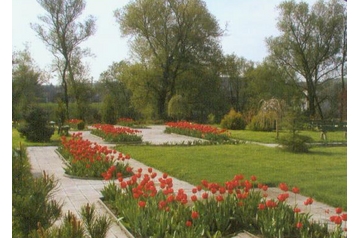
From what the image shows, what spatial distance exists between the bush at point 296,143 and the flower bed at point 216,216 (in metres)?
1.24

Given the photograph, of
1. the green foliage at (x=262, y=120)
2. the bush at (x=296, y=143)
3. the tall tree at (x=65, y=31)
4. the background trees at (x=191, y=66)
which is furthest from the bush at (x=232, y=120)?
the tall tree at (x=65, y=31)

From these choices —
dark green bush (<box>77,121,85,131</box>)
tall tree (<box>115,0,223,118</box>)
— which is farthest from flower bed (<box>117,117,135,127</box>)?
tall tree (<box>115,0,223,118</box>)

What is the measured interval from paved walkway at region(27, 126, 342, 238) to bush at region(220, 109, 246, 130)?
2.52ft

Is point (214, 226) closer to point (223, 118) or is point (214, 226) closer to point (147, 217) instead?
point (147, 217)

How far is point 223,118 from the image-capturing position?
5094 mm

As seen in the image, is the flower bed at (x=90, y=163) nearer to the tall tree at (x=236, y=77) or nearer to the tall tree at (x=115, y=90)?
the tall tree at (x=115, y=90)

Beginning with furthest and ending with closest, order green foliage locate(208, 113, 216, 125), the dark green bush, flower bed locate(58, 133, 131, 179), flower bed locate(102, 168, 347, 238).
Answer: flower bed locate(58, 133, 131, 179), the dark green bush, green foliage locate(208, 113, 216, 125), flower bed locate(102, 168, 347, 238)

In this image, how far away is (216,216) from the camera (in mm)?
4090

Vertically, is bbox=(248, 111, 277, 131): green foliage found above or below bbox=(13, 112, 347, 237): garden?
above

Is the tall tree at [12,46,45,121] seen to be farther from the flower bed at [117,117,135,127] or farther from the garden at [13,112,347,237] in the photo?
the flower bed at [117,117,135,127]

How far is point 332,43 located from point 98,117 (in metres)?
2.89

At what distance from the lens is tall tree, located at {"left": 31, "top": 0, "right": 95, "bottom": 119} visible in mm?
5004

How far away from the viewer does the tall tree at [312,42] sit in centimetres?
434

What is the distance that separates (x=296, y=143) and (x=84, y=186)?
8.89 feet
